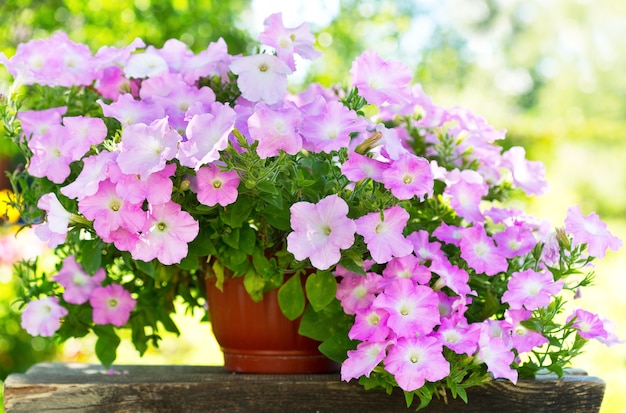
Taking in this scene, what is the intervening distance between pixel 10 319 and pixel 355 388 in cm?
232

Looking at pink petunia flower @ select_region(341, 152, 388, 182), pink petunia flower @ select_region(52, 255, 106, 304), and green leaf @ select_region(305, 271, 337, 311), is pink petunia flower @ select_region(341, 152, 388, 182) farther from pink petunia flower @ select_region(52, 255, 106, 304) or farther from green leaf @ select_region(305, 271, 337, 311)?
pink petunia flower @ select_region(52, 255, 106, 304)

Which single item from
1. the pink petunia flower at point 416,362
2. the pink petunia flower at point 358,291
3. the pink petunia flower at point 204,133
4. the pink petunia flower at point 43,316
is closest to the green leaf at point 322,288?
the pink petunia flower at point 358,291

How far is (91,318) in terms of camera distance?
1.29m

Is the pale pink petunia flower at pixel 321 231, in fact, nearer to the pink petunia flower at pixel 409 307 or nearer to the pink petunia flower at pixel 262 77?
the pink petunia flower at pixel 409 307

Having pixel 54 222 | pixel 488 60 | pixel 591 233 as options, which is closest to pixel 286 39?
pixel 54 222

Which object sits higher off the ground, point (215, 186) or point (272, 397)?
point (215, 186)

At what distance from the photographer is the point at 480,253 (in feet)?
3.66

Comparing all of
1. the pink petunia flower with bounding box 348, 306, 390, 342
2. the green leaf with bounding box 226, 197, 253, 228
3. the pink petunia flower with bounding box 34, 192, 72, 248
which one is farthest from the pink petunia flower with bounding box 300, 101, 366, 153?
the pink petunia flower with bounding box 34, 192, 72, 248

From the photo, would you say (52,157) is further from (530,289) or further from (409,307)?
(530,289)

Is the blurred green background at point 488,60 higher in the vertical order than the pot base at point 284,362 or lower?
higher

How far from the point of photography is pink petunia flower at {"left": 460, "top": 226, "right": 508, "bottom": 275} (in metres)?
1.10

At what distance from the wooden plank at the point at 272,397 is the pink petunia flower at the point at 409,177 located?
333mm

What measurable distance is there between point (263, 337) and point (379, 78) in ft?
1.50

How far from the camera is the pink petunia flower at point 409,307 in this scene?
0.98 metres
